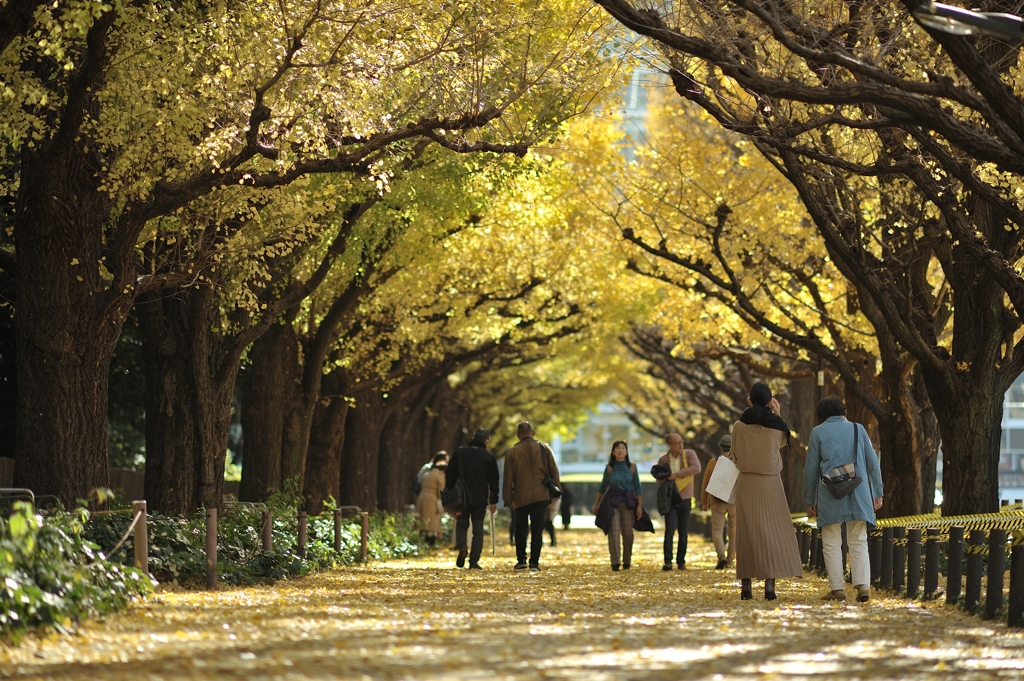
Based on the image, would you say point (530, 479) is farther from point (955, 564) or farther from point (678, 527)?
point (955, 564)

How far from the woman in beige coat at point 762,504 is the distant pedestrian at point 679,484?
6.00 m

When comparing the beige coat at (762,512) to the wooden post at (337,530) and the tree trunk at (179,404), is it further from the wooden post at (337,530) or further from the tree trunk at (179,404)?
the wooden post at (337,530)

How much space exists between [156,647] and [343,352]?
16949 millimetres

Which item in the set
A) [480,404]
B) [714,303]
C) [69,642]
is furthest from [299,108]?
[480,404]

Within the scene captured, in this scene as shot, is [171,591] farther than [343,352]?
No

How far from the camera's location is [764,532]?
12.1m

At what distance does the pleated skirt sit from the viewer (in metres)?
12.0

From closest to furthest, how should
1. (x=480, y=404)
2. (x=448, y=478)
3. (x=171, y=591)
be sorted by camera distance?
(x=171, y=591) → (x=448, y=478) → (x=480, y=404)

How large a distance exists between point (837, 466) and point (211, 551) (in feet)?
18.9

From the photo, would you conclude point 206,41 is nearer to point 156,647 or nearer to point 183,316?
point 183,316

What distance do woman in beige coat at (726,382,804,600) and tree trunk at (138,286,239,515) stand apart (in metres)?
6.89

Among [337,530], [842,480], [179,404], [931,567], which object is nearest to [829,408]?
[842,480]

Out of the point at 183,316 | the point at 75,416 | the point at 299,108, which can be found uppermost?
the point at 299,108

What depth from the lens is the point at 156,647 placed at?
788 centimetres
